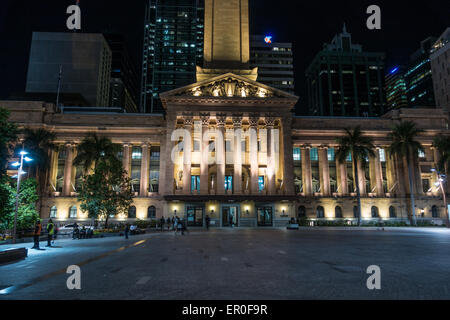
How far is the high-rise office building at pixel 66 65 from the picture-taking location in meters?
101

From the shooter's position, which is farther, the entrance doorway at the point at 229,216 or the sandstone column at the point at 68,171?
the sandstone column at the point at 68,171

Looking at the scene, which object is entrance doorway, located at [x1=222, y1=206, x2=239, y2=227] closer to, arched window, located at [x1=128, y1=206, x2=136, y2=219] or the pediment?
arched window, located at [x1=128, y1=206, x2=136, y2=219]

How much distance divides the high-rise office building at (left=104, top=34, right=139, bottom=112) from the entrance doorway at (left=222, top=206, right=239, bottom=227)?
110858 mm

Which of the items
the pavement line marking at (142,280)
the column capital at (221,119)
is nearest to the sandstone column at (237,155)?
the column capital at (221,119)

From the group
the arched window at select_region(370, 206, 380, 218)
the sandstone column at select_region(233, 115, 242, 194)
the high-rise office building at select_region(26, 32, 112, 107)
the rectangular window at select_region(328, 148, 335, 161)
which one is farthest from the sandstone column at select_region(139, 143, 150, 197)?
the high-rise office building at select_region(26, 32, 112, 107)

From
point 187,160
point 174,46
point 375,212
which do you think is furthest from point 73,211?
point 174,46

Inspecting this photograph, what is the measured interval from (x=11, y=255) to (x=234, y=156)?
3967cm

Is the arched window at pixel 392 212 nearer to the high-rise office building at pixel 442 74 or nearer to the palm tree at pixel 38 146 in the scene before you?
the high-rise office building at pixel 442 74

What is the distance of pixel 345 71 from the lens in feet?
520

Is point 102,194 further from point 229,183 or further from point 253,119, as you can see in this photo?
point 253,119

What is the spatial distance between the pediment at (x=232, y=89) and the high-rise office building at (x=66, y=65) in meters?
64.0

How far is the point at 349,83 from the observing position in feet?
517

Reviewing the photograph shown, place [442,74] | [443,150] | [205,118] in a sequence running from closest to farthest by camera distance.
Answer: [205,118] < [443,150] < [442,74]
